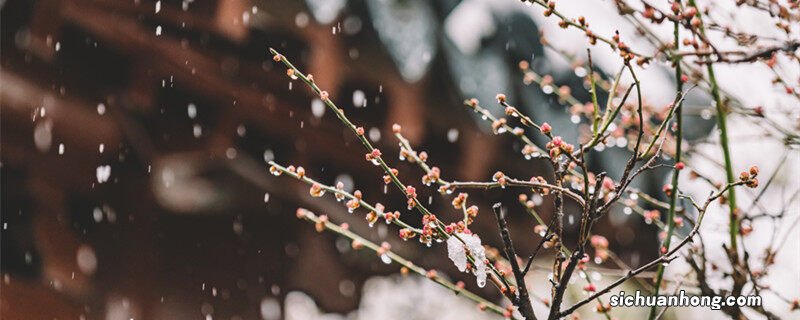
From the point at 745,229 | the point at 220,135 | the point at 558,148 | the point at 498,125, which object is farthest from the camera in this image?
the point at 220,135

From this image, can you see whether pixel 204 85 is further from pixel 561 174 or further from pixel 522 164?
pixel 561 174

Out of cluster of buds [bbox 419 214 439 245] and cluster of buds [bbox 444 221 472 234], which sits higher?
cluster of buds [bbox 444 221 472 234]

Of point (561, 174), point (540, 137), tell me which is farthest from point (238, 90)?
point (561, 174)

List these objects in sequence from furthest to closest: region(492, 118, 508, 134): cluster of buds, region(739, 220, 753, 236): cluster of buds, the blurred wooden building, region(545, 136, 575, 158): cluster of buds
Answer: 1. the blurred wooden building
2. region(739, 220, 753, 236): cluster of buds
3. region(492, 118, 508, 134): cluster of buds
4. region(545, 136, 575, 158): cluster of buds

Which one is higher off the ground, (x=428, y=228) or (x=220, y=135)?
(x=428, y=228)

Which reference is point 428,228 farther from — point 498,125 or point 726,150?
point 726,150

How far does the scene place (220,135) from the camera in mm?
3533

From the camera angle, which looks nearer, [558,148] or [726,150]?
[558,148]

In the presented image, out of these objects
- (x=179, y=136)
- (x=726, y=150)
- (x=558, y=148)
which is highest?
(x=726, y=150)

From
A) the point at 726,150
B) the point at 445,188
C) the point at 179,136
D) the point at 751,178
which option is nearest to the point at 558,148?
the point at 445,188

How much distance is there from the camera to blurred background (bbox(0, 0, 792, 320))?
3.20 m

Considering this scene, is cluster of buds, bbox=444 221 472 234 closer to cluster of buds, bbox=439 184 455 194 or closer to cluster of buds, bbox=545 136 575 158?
cluster of buds, bbox=439 184 455 194

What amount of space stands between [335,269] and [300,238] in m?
0.30

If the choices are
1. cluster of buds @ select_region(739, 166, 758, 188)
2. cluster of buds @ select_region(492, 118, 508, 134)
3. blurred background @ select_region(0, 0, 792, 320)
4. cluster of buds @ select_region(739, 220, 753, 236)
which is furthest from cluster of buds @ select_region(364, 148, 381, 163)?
blurred background @ select_region(0, 0, 792, 320)
